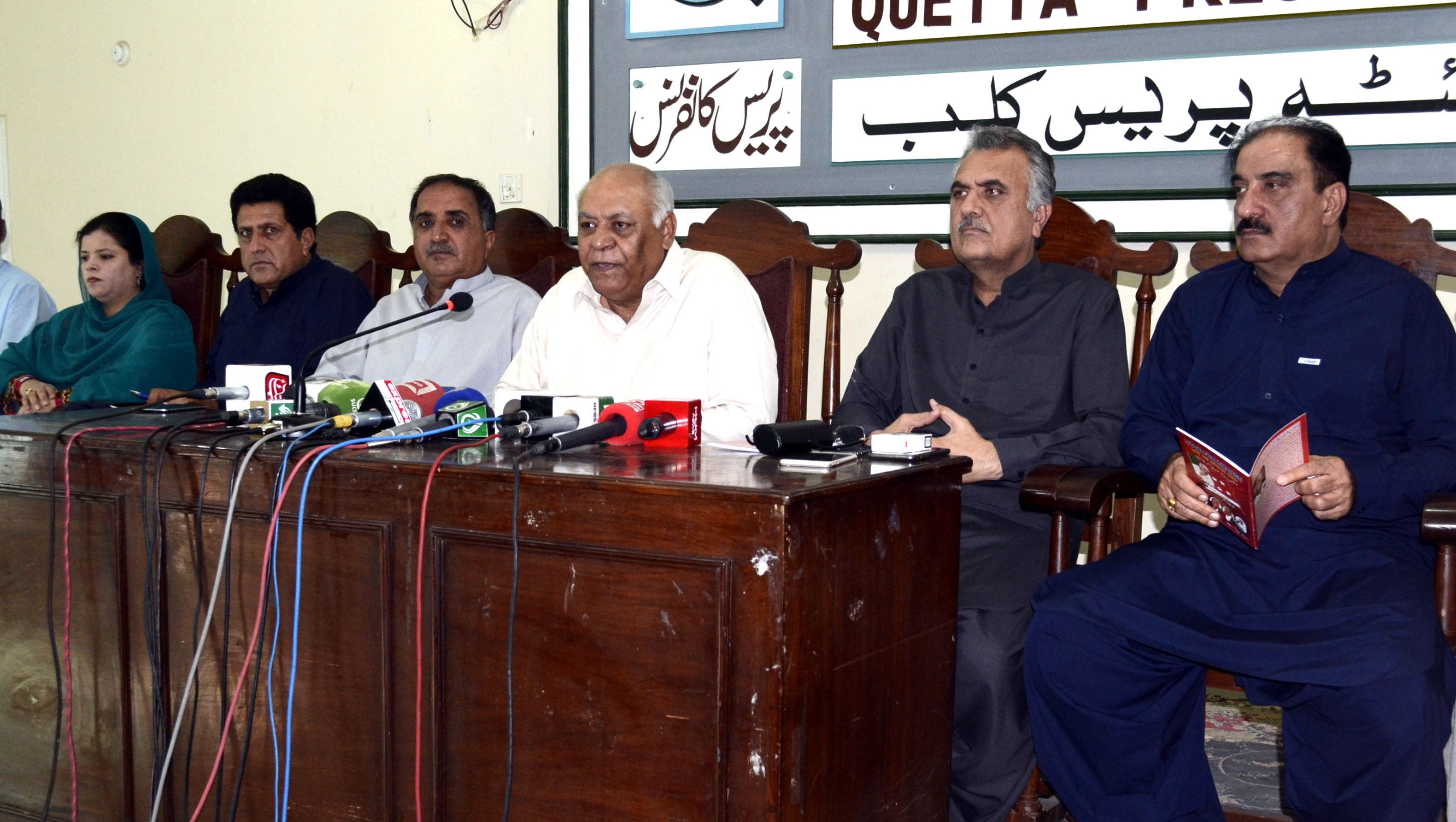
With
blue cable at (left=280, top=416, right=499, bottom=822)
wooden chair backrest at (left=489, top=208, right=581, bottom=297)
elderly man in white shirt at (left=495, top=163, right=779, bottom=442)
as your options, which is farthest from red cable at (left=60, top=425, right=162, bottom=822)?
wooden chair backrest at (left=489, top=208, right=581, bottom=297)

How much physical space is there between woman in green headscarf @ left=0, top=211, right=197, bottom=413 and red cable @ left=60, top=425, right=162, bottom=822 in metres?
1.32

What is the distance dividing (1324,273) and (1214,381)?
258 millimetres

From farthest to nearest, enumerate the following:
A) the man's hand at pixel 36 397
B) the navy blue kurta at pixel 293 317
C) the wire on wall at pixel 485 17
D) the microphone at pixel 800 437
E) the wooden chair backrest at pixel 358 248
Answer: the wire on wall at pixel 485 17 < the wooden chair backrest at pixel 358 248 < the navy blue kurta at pixel 293 317 < the man's hand at pixel 36 397 < the microphone at pixel 800 437

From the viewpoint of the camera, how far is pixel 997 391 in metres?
2.32

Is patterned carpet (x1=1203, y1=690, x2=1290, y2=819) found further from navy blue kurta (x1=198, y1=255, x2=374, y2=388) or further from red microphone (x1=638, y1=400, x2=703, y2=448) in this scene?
navy blue kurta (x1=198, y1=255, x2=374, y2=388)

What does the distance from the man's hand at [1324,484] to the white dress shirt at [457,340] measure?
181 centimetres

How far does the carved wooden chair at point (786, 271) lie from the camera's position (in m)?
2.59

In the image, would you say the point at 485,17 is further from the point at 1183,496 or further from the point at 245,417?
the point at 1183,496

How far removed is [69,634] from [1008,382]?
1701mm

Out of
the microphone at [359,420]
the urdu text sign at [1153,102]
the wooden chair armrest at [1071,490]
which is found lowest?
the wooden chair armrest at [1071,490]

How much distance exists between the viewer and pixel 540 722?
1493 millimetres

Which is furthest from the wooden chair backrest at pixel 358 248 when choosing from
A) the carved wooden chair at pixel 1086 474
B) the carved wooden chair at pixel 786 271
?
the carved wooden chair at pixel 1086 474

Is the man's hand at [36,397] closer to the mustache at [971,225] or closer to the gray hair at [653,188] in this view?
the gray hair at [653,188]

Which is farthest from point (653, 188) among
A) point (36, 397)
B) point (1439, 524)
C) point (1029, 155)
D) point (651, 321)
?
point (36, 397)
